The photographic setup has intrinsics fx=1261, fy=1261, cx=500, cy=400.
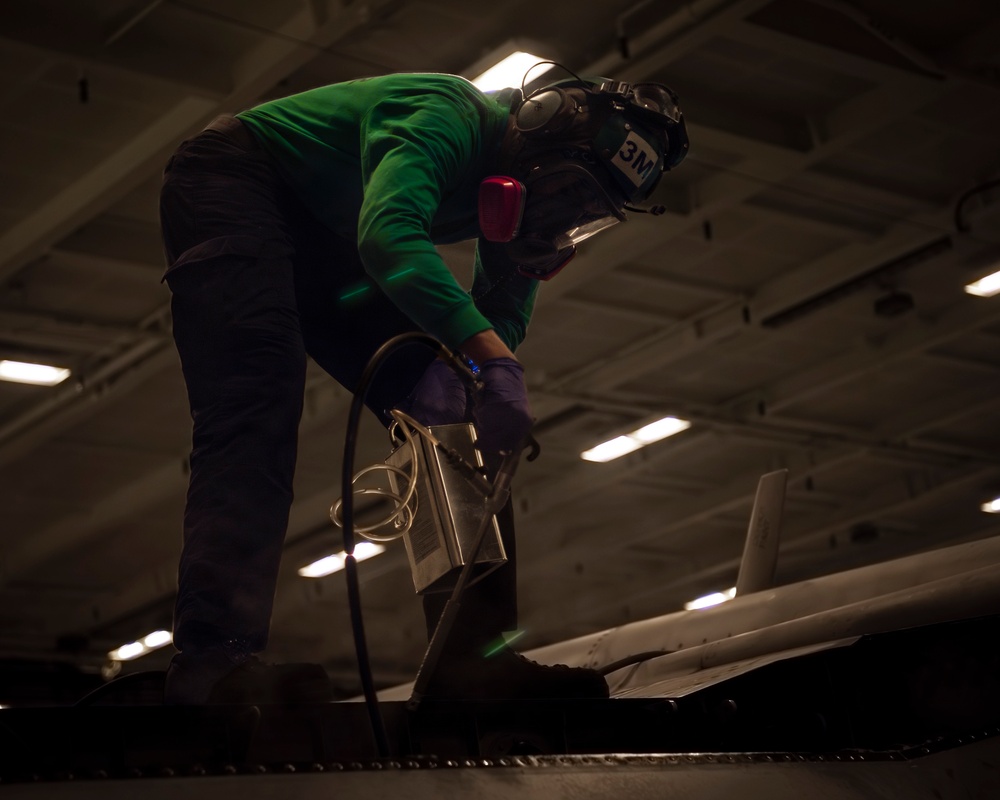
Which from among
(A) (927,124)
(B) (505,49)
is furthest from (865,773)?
(A) (927,124)

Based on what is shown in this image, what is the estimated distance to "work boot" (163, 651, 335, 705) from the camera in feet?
7.67

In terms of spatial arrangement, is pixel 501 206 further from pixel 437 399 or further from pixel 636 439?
pixel 636 439

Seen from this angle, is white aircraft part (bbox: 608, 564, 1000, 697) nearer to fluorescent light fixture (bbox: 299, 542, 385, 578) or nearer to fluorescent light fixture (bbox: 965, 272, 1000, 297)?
fluorescent light fixture (bbox: 965, 272, 1000, 297)

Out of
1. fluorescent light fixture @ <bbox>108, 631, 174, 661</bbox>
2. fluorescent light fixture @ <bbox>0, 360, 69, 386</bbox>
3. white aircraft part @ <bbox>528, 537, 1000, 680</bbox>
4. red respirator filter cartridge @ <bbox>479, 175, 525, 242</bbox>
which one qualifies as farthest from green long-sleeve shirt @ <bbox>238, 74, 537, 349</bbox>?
fluorescent light fixture @ <bbox>108, 631, 174, 661</bbox>

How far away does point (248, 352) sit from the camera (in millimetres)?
2629

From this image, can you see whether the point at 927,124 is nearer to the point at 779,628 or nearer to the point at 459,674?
the point at 779,628

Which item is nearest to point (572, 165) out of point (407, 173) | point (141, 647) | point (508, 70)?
point (407, 173)

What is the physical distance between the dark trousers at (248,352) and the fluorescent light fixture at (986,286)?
34.4ft

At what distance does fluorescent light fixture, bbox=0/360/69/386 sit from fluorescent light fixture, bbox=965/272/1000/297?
8.95 metres

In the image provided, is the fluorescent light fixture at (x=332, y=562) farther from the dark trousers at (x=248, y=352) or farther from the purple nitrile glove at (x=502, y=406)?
the purple nitrile glove at (x=502, y=406)

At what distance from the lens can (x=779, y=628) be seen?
141 inches

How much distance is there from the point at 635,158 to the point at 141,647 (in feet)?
64.7

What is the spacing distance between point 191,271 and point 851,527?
17.9 metres

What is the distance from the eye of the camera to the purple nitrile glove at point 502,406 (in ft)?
8.16
